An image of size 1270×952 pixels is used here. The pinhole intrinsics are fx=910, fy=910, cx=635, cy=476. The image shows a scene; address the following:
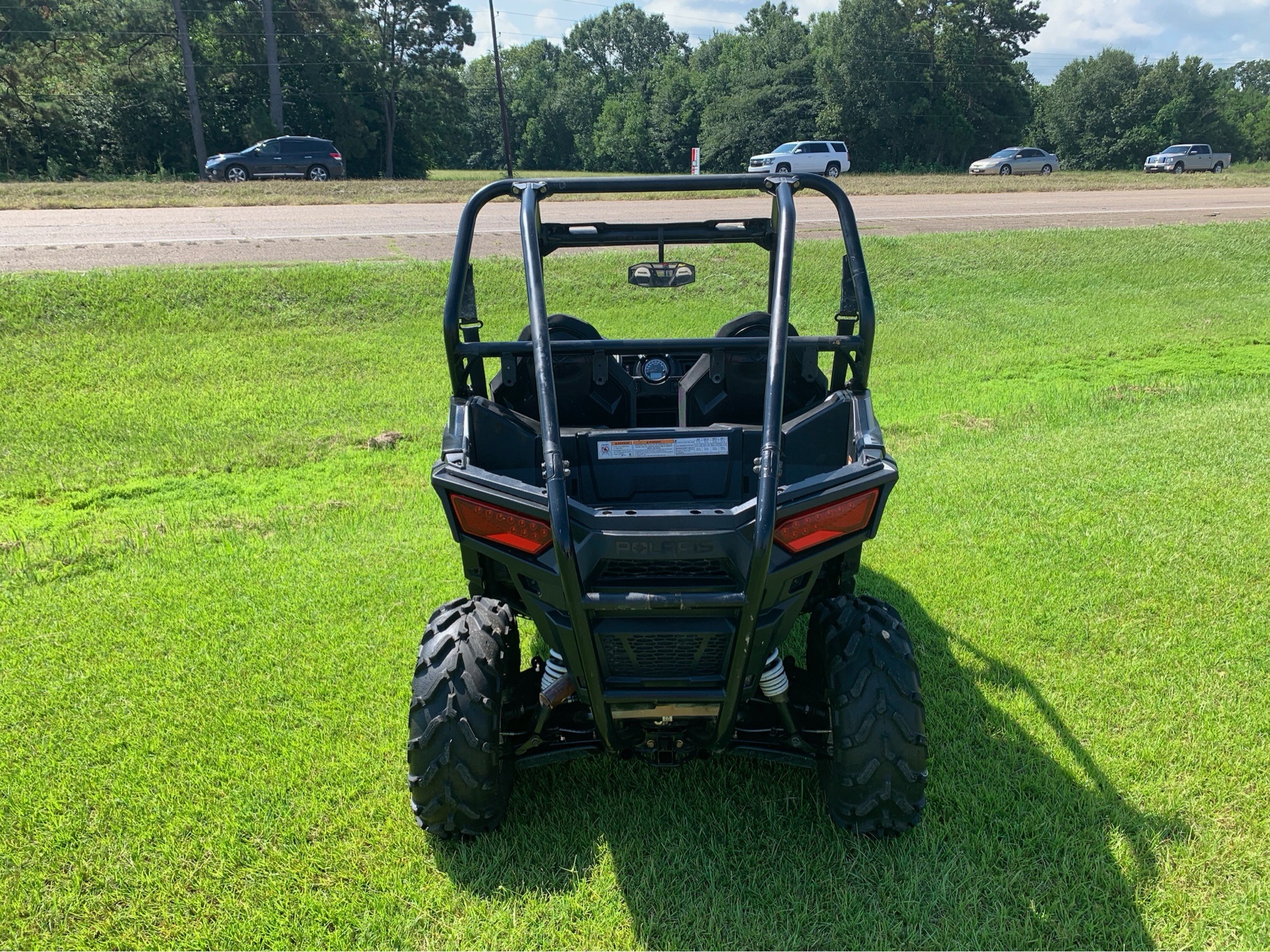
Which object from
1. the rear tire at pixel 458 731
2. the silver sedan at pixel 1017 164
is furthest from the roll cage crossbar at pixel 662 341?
the silver sedan at pixel 1017 164

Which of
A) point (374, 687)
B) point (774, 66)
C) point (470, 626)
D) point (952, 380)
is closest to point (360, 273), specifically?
point (952, 380)

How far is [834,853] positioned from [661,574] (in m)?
1.07

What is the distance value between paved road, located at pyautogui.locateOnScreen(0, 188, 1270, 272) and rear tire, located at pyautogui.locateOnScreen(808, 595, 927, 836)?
10.8m

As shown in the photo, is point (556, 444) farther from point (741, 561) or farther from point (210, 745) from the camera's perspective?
point (210, 745)

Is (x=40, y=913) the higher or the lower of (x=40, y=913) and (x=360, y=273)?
the lower

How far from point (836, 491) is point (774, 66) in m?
53.3

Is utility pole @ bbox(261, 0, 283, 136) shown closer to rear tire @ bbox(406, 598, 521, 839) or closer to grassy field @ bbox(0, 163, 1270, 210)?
grassy field @ bbox(0, 163, 1270, 210)

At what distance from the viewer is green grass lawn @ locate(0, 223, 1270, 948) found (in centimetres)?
261

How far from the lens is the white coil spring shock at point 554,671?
2807mm

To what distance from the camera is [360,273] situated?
11312 mm

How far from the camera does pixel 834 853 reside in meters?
2.76

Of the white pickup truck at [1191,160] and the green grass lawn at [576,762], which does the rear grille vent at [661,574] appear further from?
the white pickup truck at [1191,160]

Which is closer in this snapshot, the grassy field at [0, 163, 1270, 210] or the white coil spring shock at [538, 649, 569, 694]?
the white coil spring shock at [538, 649, 569, 694]

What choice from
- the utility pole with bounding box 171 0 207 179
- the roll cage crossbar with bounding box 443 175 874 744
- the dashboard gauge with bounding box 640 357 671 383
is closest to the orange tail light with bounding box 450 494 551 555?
the roll cage crossbar with bounding box 443 175 874 744
